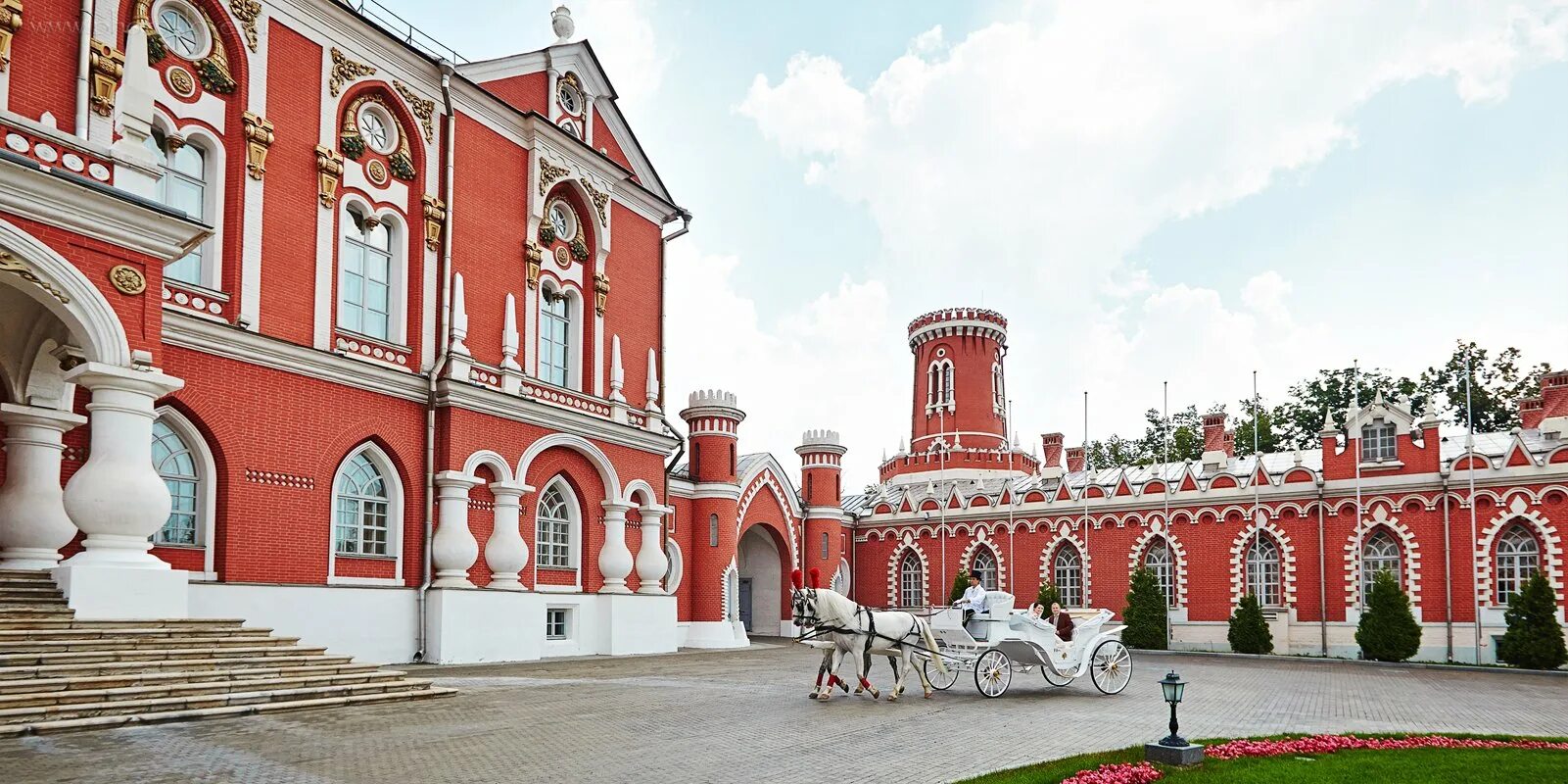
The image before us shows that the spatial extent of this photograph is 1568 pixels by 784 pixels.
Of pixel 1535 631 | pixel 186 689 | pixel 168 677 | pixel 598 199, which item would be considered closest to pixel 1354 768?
pixel 186 689

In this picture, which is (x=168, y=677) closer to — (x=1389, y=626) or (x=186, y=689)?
(x=186, y=689)

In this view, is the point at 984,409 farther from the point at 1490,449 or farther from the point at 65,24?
the point at 65,24

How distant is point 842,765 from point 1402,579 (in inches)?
1012

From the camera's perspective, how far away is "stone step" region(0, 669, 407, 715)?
30.4 feet

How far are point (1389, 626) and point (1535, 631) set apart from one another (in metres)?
3.21

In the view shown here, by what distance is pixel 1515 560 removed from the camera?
27406mm

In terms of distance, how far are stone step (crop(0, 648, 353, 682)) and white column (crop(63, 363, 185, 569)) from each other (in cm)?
145

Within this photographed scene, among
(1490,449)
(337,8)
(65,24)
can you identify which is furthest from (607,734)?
(1490,449)

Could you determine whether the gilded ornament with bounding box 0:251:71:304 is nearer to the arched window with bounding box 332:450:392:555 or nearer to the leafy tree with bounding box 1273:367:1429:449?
the arched window with bounding box 332:450:392:555

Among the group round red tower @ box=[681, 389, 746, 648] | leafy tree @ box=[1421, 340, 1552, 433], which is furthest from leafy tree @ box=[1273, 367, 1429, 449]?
round red tower @ box=[681, 389, 746, 648]

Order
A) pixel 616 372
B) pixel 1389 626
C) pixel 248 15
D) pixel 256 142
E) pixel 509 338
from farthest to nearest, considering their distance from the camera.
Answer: pixel 1389 626, pixel 616 372, pixel 509 338, pixel 248 15, pixel 256 142

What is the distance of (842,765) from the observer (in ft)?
29.3

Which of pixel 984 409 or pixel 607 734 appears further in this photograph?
pixel 984 409

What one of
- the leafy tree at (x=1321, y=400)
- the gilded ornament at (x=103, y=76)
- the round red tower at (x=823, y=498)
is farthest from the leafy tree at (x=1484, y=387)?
the gilded ornament at (x=103, y=76)
